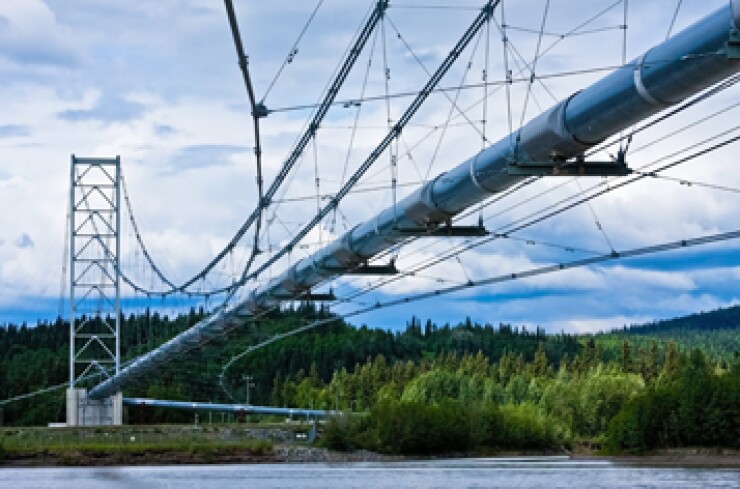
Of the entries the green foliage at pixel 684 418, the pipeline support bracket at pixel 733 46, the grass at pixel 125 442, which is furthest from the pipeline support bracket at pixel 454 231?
the grass at pixel 125 442

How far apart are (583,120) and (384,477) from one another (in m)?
44.1

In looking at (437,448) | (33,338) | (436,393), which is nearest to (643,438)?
(437,448)

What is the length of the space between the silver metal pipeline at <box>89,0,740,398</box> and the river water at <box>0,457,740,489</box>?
1873cm

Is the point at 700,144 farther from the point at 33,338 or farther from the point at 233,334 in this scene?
the point at 33,338

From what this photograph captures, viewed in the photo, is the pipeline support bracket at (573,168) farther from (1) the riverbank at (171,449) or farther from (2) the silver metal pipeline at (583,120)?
(1) the riverbank at (171,449)

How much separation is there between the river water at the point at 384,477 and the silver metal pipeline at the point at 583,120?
18.7m

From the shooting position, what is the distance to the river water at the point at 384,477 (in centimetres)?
5434

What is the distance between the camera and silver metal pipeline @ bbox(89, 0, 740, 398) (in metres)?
18.0

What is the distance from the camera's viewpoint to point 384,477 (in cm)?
6391

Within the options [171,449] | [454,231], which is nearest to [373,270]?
[454,231]

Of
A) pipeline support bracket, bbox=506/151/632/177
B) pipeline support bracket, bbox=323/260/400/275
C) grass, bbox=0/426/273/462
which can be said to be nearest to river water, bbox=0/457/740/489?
grass, bbox=0/426/273/462

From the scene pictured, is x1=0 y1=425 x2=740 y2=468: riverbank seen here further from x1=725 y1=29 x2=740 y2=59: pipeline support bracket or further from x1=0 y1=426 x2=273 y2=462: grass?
x1=725 y1=29 x2=740 y2=59: pipeline support bracket

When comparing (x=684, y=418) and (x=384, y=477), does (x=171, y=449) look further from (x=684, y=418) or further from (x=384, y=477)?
(x=384, y=477)

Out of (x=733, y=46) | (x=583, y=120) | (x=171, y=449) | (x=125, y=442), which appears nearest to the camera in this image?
(x=733, y=46)
